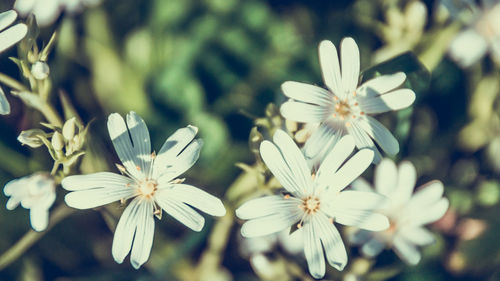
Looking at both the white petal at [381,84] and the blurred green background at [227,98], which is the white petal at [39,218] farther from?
the white petal at [381,84]

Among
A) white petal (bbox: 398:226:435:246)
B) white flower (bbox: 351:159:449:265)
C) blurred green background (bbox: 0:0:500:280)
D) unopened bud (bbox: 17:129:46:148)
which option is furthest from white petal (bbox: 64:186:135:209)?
white petal (bbox: 398:226:435:246)

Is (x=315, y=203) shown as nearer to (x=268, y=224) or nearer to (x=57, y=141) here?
(x=268, y=224)

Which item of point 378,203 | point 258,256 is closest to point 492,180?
point 378,203

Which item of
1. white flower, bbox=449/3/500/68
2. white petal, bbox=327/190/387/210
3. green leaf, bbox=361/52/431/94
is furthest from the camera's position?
white flower, bbox=449/3/500/68

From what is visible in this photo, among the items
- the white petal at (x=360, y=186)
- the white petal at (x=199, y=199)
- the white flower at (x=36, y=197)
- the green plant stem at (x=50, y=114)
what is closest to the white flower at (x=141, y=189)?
the white petal at (x=199, y=199)

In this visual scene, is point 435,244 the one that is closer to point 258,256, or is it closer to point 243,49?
point 258,256

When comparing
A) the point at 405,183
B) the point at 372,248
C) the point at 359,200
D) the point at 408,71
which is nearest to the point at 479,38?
the point at 408,71

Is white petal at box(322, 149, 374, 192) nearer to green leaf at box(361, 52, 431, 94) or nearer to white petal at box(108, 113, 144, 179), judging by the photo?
green leaf at box(361, 52, 431, 94)
